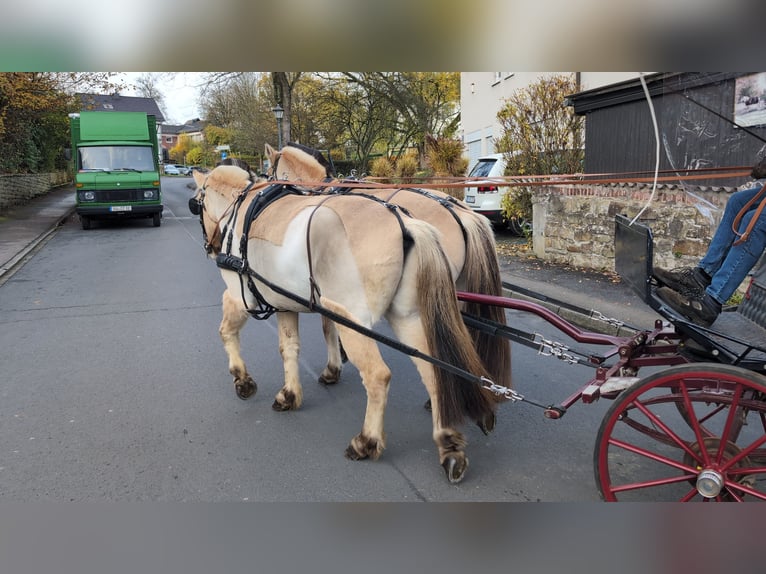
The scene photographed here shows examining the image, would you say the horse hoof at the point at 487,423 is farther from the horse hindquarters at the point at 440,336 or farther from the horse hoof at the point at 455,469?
the horse hoof at the point at 455,469

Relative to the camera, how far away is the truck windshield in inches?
676

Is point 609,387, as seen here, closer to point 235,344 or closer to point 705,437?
point 705,437

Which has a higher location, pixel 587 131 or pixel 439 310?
pixel 587 131

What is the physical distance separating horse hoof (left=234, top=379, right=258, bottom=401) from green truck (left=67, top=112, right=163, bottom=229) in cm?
1439

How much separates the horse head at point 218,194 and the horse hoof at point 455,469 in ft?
8.78

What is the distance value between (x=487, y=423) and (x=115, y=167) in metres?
17.0

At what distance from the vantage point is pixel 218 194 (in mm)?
4871

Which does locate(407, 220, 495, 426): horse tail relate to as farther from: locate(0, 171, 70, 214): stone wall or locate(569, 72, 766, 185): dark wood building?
locate(0, 171, 70, 214): stone wall

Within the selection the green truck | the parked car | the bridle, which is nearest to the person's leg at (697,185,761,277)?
the bridle

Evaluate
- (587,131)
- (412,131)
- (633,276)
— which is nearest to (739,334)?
(633,276)

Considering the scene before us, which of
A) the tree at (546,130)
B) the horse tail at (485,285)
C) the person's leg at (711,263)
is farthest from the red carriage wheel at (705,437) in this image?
the tree at (546,130)

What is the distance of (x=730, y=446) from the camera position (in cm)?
264
